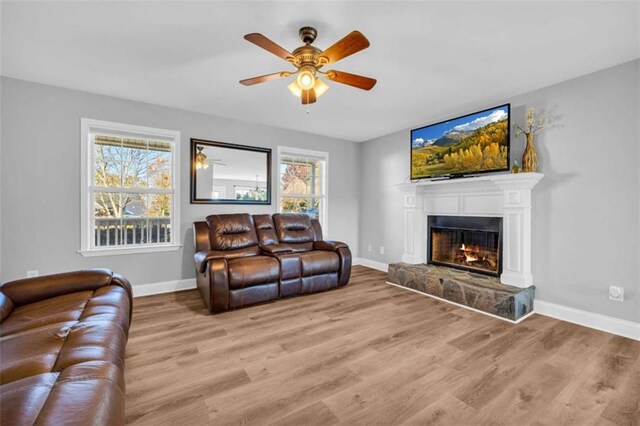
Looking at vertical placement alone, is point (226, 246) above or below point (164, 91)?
below

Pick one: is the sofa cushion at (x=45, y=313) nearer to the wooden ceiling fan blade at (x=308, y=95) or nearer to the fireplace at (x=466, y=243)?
the wooden ceiling fan blade at (x=308, y=95)

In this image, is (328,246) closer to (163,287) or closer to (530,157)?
(163,287)

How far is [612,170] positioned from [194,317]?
4232 millimetres

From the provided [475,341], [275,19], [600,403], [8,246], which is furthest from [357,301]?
[8,246]

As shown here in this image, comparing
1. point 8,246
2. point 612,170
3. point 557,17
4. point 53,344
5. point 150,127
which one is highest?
point 557,17

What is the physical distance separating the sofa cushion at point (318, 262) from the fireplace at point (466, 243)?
5.13 ft

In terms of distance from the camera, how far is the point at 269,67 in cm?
267

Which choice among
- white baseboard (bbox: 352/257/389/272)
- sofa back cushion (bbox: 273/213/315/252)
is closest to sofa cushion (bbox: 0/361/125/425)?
sofa back cushion (bbox: 273/213/315/252)

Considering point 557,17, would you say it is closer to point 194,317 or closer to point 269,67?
point 269,67

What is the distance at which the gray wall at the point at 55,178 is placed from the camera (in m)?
2.91

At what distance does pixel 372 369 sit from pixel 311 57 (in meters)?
2.31

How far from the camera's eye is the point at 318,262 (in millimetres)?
3611

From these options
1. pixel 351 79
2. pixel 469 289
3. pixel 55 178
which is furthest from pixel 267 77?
pixel 469 289

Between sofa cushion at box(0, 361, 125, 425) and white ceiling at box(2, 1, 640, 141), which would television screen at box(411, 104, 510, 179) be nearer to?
white ceiling at box(2, 1, 640, 141)
